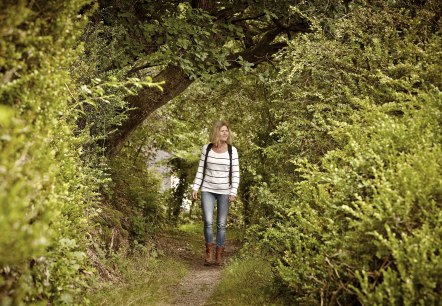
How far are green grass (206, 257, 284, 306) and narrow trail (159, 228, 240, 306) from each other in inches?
8.7

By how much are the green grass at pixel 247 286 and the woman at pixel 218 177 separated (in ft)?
3.98

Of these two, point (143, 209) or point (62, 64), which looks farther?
point (143, 209)

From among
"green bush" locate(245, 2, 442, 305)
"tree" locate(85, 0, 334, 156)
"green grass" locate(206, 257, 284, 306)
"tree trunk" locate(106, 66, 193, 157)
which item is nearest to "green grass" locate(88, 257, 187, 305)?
"green grass" locate(206, 257, 284, 306)

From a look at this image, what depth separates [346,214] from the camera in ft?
13.2

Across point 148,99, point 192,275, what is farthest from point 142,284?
point 148,99

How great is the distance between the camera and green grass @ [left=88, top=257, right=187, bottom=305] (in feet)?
16.5

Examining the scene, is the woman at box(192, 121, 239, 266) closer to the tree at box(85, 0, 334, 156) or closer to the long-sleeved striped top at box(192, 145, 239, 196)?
the long-sleeved striped top at box(192, 145, 239, 196)

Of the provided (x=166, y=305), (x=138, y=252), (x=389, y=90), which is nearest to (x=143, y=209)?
(x=138, y=252)

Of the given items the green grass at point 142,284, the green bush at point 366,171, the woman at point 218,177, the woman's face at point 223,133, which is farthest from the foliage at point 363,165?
the green grass at point 142,284

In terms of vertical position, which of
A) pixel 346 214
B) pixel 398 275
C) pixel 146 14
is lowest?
pixel 398 275

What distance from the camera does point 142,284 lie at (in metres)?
6.01

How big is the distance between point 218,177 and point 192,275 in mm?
1652

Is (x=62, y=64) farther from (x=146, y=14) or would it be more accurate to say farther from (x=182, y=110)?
(x=182, y=110)

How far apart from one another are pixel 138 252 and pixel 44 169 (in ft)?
16.3
